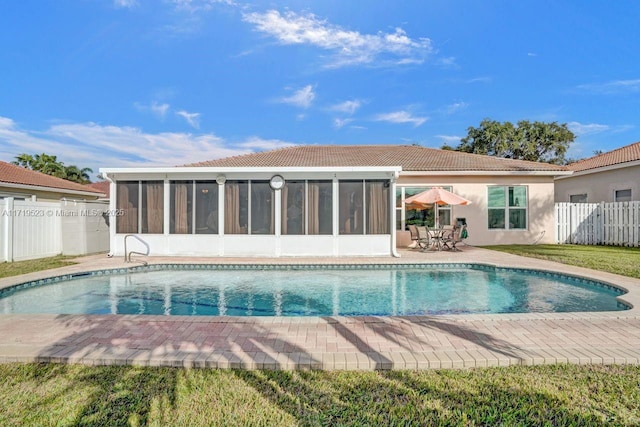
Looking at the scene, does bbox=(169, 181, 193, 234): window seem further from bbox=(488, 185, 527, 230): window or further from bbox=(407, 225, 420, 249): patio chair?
bbox=(488, 185, 527, 230): window

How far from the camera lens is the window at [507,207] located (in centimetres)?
1695

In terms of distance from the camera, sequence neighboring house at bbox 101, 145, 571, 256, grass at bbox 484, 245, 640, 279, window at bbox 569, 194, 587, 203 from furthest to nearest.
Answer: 1. window at bbox 569, 194, 587, 203
2. neighboring house at bbox 101, 145, 571, 256
3. grass at bbox 484, 245, 640, 279

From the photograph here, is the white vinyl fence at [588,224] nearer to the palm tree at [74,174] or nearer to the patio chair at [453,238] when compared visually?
the patio chair at [453,238]

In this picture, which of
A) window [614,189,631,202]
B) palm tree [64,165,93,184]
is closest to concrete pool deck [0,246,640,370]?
window [614,189,631,202]

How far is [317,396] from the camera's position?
3082 mm

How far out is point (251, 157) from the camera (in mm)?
19797

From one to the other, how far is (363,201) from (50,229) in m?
12.3

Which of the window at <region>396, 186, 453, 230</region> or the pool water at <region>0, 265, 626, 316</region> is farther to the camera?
the window at <region>396, 186, 453, 230</region>

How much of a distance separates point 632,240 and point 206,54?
2426 centimetres

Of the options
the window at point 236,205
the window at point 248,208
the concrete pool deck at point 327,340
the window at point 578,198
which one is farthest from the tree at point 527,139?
the concrete pool deck at point 327,340

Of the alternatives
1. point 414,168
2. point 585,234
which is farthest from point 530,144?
point 414,168

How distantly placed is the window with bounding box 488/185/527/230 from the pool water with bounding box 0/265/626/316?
278 inches

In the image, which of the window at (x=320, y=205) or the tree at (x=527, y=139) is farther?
the tree at (x=527, y=139)

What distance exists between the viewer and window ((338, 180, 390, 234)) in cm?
1291
